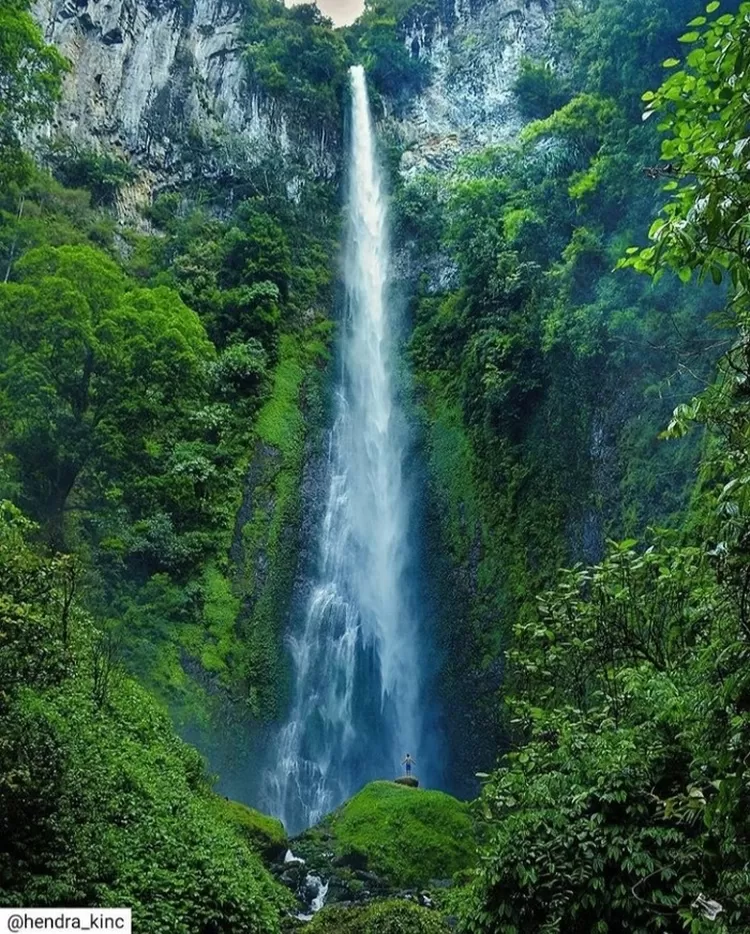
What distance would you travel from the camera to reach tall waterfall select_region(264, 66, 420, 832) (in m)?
15.2

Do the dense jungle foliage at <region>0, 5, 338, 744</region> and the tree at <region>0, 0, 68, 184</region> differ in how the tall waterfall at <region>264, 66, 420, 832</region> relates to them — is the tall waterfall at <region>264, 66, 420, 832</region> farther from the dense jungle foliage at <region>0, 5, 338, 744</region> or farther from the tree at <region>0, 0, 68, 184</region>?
the tree at <region>0, 0, 68, 184</region>

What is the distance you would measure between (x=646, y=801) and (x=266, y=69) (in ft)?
90.4

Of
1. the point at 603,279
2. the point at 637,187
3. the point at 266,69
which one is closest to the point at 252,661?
the point at 603,279

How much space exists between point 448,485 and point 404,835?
31.2ft

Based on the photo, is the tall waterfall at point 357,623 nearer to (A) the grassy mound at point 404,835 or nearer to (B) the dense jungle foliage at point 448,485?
(B) the dense jungle foliage at point 448,485

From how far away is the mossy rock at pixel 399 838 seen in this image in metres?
10.3

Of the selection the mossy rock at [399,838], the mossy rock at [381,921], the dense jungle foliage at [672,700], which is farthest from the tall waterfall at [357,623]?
the dense jungle foliage at [672,700]

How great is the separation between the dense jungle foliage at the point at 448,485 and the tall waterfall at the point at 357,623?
2.92 ft

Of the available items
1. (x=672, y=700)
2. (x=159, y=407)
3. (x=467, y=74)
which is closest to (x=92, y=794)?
(x=672, y=700)

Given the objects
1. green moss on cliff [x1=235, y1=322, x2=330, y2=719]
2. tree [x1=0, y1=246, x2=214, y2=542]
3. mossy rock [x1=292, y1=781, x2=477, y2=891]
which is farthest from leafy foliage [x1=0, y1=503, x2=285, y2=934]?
green moss on cliff [x1=235, y1=322, x2=330, y2=719]

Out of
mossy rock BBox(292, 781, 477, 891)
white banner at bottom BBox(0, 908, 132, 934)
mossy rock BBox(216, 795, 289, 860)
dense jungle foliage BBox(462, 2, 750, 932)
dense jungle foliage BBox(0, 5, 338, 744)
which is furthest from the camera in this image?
dense jungle foliage BBox(0, 5, 338, 744)

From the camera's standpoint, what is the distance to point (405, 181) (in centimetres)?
2659

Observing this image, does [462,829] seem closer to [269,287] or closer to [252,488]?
[252,488]

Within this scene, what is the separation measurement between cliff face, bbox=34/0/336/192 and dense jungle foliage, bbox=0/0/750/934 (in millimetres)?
1010
